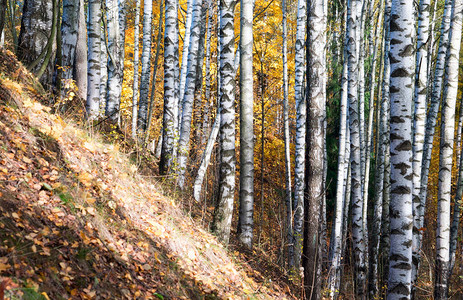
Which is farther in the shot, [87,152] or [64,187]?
[87,152]

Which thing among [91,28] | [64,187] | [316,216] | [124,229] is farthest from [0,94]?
[316,216]

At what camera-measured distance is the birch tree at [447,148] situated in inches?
277

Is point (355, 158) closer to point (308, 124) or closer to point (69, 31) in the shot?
point (308, 124)

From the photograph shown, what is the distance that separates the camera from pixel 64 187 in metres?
4.02

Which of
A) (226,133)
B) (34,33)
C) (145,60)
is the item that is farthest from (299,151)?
(145,60)

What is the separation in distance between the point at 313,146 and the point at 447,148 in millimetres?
3503

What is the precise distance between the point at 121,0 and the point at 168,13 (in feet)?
16.6

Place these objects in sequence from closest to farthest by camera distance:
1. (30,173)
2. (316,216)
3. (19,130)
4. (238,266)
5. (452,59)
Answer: (30,173)
(19,130)
(316,216)
(238,266)
(452,59)

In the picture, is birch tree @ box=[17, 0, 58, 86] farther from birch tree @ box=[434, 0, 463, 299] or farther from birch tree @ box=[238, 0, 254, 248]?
birch tree @ box=[434, 0, 463, 299]

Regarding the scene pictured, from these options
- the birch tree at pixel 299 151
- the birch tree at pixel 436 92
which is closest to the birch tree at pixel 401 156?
the birch tree at pixel 299 151

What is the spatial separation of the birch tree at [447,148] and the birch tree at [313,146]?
3.12m

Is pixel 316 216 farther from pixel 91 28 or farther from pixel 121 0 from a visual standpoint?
pixel 121 0

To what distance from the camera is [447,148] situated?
7.31 meters

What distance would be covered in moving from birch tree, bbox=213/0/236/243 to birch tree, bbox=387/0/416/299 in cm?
297
